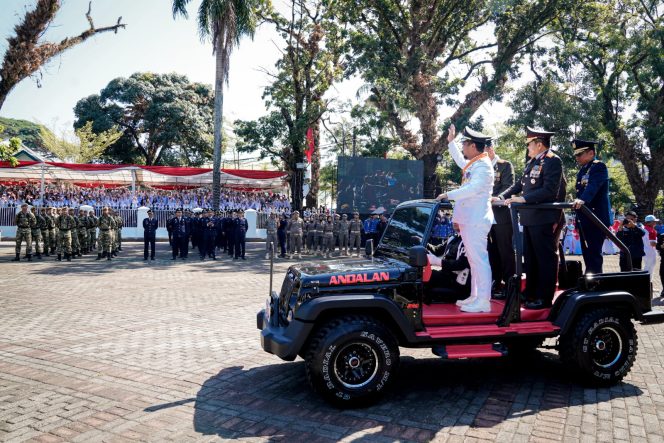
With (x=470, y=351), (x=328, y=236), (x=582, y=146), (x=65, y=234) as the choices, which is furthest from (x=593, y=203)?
(x=65, y=234)

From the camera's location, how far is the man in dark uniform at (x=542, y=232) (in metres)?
5.37

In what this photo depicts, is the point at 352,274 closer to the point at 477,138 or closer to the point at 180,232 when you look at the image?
the point at 477,138

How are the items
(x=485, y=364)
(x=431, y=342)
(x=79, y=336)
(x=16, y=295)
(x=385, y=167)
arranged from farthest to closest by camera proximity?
1. (x=385, y=167)
2. (x=16, y=295)
3. (x=79, y=336)
4. (x=485, y=364)
5. (x=431, y=342)

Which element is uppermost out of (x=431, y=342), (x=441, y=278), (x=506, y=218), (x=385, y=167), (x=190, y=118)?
(x=190, y=118)

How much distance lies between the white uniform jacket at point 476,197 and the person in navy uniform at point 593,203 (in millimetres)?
1313

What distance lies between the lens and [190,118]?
44000mm

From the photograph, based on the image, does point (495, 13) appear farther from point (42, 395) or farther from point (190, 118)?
point (190, 118)

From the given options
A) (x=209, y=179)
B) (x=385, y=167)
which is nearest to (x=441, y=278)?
(x=385, y=167)

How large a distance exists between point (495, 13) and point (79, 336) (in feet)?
77.7

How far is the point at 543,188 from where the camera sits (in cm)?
538

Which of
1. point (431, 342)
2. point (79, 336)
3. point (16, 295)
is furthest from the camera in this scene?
point (16, 295)

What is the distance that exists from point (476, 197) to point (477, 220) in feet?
0.84

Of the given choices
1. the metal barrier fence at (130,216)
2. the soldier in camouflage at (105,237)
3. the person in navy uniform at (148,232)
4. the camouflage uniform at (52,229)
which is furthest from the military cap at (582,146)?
the metal barrier fence at (130,216)

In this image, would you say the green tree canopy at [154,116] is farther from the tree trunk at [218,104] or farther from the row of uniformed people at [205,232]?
the row of uniformed people at [205,232]
